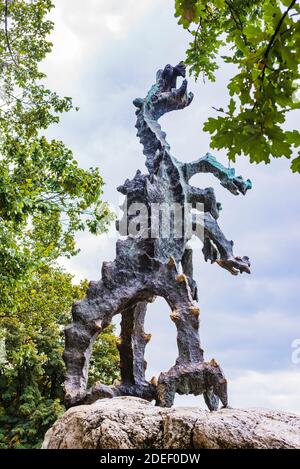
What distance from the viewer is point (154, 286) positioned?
6.03 meters

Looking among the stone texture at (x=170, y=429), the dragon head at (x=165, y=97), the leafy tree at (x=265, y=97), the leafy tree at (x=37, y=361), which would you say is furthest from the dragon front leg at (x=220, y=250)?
the leafy tree at (x=37, y=361)

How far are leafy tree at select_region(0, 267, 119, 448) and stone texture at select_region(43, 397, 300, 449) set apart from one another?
912 cm

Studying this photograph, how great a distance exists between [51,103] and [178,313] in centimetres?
767

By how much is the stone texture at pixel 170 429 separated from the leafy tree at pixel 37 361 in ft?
29.9

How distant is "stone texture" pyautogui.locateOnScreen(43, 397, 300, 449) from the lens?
3008 millimetres

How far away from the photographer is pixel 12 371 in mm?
16344

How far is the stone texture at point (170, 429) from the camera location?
3.01 meters

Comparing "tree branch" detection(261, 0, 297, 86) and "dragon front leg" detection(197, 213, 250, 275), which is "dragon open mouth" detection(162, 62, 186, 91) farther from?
"tree branch" detection(261, 0, 297, 86)

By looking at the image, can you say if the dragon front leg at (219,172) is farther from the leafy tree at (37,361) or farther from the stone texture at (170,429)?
the leafy tree at (37,361)

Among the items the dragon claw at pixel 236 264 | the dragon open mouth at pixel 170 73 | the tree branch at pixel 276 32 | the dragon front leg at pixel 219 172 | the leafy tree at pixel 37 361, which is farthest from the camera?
the leafy tree at pixel 37 361

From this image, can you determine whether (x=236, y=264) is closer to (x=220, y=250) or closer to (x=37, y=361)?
(x=220, y=250)

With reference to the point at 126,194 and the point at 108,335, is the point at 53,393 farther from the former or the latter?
the point at 126,194

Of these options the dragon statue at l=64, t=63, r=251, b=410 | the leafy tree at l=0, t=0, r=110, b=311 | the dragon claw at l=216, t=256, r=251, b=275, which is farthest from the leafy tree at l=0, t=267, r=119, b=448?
the dragon claw at l=216, t=256, r=251, b=275
